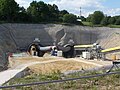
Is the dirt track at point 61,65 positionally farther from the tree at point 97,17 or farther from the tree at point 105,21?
the tree at point 97,17

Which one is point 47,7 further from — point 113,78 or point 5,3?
point 113,78

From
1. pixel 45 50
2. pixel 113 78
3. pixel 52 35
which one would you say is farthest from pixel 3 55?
pixel 113 78

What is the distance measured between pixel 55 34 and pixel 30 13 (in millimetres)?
14044

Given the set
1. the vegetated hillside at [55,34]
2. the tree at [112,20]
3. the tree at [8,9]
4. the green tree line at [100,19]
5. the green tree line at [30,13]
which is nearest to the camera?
the vegetated hillside at [55,34]

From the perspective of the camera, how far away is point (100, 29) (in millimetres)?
69188

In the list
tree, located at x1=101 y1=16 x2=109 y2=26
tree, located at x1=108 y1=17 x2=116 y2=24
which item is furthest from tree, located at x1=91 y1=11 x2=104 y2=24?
tree, located at x1=108 y1=17 x2=116 y2=24

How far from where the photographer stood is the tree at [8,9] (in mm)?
68125

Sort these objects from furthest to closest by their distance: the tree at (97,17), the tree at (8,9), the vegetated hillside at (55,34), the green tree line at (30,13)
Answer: the tree at (97,17) < the green tree line at (30,13) < the tree at (8,9) < the vegetated hillside at (55,34)

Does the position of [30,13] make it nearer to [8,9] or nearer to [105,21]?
[8,9]

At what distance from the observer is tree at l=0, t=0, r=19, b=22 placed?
68125 mm

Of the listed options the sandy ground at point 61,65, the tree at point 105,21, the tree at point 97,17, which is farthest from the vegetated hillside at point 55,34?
the sandy ground at point 61,65

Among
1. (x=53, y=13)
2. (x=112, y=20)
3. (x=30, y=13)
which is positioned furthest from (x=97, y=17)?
(x=30, y=13)

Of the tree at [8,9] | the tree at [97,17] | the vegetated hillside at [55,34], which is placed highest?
the tree at [8,9]

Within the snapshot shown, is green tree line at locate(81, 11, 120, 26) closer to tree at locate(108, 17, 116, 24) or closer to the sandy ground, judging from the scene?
tree at locate(108, 17, 116, 24)
